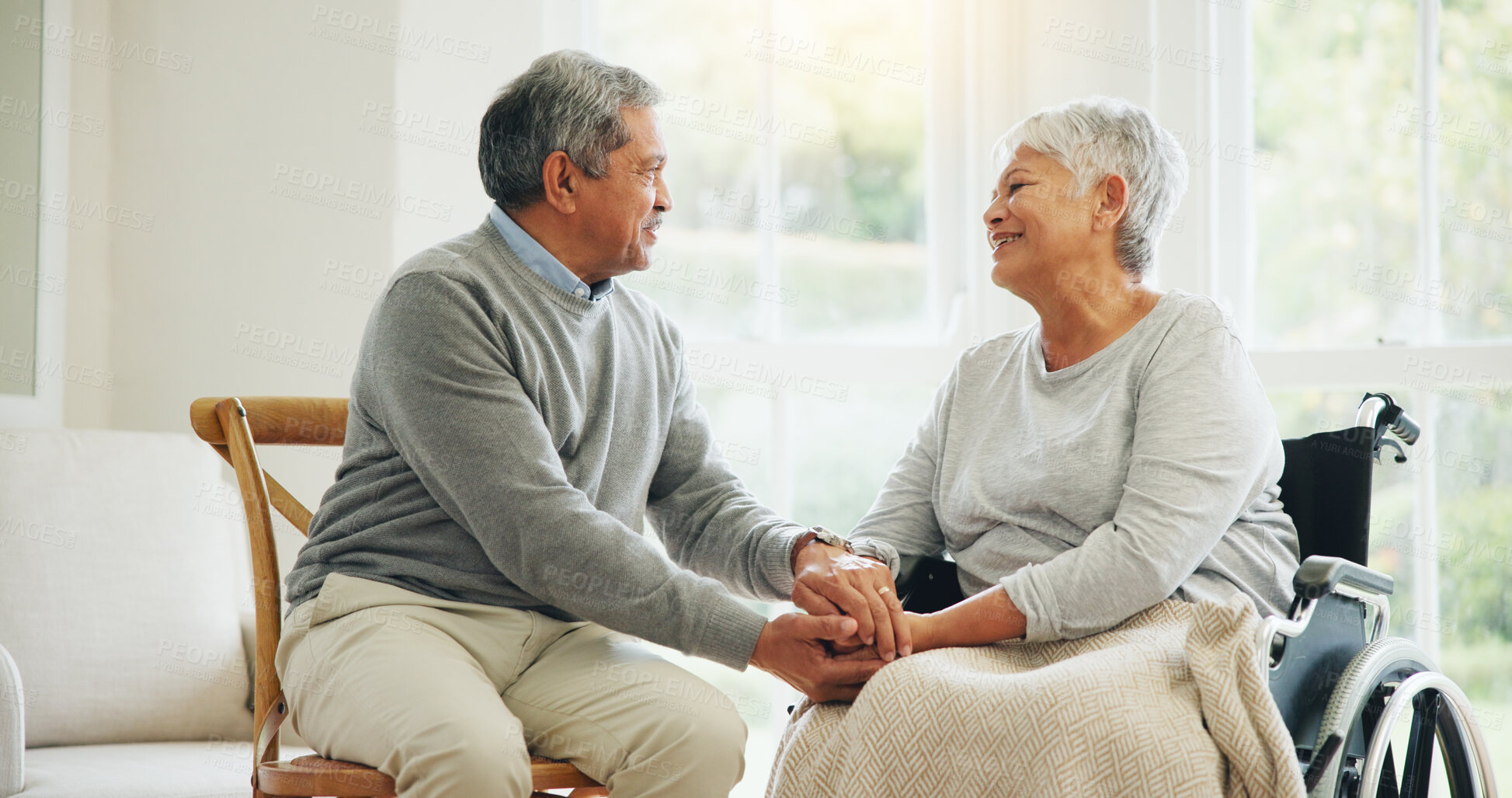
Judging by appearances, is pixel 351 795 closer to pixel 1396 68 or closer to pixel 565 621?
pixel 565 621

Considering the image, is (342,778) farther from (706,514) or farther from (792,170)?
(792,170)

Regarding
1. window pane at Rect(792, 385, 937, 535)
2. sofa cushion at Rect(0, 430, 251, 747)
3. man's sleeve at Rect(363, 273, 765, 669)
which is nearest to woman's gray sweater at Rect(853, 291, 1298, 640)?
man's sleeve at Rect(363, 273, 765, 669)

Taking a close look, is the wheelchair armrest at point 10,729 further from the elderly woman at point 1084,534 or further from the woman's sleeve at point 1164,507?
the woman's sleeve at point 1164,507

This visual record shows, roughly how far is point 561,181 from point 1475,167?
6.29 feet

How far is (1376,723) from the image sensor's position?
147 cm

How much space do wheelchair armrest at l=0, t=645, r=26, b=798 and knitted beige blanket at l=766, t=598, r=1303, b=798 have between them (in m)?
0.98


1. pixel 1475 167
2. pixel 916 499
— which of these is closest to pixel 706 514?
pixel 916 499

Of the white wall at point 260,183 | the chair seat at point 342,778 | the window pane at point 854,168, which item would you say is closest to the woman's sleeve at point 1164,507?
the chair seat at point 342,778

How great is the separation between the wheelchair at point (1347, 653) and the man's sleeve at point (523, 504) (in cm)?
38

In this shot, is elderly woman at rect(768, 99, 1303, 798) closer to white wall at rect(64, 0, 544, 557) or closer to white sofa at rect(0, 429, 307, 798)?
white sofa at rect(0, 429, 307, 798)

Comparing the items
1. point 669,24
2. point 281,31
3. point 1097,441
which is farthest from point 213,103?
point 1097,441

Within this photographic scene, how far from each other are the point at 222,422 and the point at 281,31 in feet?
4.04

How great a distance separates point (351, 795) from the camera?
4.58 feet

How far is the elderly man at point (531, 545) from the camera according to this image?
1.44 m
